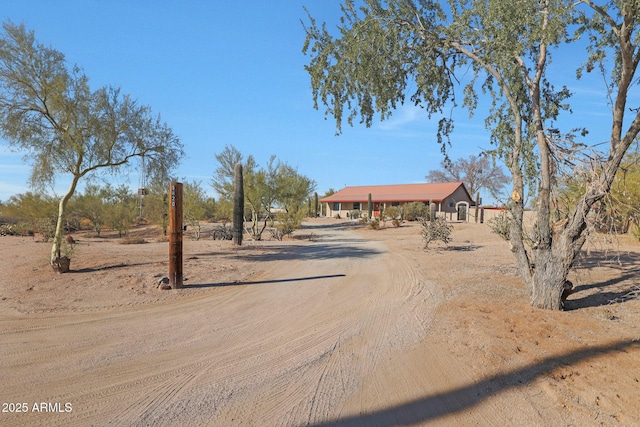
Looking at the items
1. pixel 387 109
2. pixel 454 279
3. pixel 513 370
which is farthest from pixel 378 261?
pixel 513 370

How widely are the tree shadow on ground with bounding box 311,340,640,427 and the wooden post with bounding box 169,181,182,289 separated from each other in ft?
20.1

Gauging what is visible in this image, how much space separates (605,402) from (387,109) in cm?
739

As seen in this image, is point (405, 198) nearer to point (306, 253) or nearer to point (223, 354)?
point (306, 253)

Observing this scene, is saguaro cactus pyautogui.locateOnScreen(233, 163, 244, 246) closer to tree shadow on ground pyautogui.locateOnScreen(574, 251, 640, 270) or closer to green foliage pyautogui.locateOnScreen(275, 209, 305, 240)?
green foliage pyautogui.locateOnScreen(275, 209, 305, 240)

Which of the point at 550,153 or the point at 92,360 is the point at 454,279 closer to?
the point at 550,153

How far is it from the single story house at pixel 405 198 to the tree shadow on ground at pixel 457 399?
36719 millimetres

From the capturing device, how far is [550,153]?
7488 mm

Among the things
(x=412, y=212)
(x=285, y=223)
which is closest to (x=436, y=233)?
(x=285, y=223)

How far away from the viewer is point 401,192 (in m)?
51.8

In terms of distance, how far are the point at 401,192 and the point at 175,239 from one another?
1776 inches

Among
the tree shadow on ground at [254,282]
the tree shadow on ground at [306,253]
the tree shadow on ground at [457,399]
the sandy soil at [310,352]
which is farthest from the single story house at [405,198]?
the tree shadow on ground at [457,399]

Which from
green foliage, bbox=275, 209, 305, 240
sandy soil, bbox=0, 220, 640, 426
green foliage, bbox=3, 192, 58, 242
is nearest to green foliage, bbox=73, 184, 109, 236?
green foliage, bbox=3, 192, 58, 242

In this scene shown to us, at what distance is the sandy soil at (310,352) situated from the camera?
3.91 metres

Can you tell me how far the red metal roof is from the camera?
4675cm
